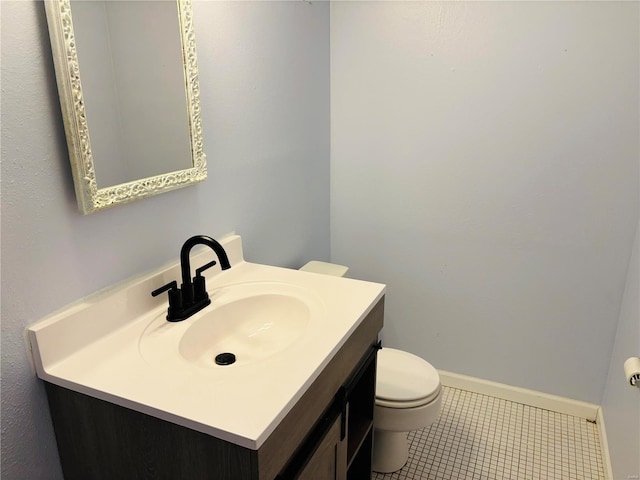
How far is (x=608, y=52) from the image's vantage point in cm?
174

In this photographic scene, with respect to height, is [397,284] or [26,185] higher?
[26,185]

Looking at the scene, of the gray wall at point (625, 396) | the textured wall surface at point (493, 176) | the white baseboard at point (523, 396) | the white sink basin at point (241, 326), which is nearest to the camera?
the white sink basin at point (241, 326)

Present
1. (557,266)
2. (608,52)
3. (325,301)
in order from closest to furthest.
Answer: (325,301) → (608,52) → (557,266)

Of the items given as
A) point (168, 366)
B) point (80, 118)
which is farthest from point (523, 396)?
point (80, 118)

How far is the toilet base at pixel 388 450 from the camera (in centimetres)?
183

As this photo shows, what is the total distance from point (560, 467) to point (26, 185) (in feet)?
6.82

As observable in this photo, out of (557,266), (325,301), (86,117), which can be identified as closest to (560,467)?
(557,266)

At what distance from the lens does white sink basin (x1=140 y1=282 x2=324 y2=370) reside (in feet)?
3.87

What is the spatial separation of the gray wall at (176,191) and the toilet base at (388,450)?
Answer: 0.79 metres

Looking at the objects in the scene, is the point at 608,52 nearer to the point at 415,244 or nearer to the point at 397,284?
the point at 415,244

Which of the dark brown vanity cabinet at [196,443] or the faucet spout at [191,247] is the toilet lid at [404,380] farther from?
the faucet spout at [191,247]

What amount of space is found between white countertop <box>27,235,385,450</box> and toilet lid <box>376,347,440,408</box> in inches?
21.1

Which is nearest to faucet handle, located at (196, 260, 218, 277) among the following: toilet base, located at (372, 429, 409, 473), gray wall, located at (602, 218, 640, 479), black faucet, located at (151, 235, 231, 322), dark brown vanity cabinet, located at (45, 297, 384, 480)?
black faucet, located at (151, 235, 231, 322)

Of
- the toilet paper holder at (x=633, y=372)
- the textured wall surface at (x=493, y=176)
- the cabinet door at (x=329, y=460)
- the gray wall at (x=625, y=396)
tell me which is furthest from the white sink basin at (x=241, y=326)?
the gray wall at (x=625, y=396)
